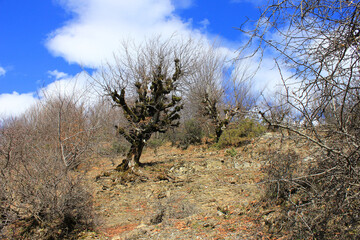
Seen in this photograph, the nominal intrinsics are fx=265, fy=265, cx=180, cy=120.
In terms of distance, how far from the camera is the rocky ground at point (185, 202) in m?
4.46

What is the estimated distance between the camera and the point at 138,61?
504 inches

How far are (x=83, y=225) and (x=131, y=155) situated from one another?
655 centimetres

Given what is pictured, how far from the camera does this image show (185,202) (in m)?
6.79

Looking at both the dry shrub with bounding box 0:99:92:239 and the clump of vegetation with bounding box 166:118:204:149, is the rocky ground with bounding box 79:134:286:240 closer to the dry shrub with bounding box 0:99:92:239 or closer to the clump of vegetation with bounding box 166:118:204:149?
the dry shrub with bounding box 0:99:92:239

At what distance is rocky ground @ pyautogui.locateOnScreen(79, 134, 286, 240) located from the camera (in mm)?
4461

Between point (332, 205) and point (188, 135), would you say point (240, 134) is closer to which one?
point (188, 135)

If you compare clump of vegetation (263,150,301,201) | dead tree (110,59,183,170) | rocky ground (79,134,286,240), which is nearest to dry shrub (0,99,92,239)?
rocky ground (79,134,286,240)

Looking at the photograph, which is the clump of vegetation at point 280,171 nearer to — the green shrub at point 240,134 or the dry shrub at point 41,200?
the dry shrub at point 41,200

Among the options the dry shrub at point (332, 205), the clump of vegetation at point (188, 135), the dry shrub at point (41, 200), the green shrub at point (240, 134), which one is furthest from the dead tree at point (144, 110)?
Result: the dry shrub at point (332, 205)

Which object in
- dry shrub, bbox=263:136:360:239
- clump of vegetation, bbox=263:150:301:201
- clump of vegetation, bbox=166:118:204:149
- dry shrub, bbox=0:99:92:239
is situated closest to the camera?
dry shrub, bbox=263:136:360:239

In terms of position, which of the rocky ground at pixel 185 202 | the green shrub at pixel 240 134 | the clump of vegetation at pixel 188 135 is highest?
the clump of vegetation at pixel 188 135

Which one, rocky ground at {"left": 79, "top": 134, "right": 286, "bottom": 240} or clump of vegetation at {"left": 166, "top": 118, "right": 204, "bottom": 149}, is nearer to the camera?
rocky ground at {"left": 79, "top": 134, "right": 286, "bottom": 240}

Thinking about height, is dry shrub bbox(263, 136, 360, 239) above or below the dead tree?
below

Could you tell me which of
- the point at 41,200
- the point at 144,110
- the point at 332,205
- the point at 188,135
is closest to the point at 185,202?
the point at 41,200
